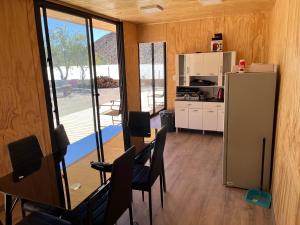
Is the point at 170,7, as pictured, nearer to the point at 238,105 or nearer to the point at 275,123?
the point at 238,105

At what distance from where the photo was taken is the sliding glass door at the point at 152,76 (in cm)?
682

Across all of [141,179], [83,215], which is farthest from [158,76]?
[83,215]

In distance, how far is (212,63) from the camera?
16.3 ft

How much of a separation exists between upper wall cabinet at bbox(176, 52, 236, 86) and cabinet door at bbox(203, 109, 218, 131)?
802 mm

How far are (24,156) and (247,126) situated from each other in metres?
2.63

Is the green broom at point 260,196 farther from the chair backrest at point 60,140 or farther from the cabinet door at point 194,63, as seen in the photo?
the cabinet door at point 194,63

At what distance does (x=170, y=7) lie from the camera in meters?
4.08

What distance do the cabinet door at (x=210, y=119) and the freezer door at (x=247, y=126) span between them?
2.02 metres

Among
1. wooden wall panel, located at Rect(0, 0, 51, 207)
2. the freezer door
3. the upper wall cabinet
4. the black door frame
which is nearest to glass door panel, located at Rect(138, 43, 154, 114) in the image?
the black door frame

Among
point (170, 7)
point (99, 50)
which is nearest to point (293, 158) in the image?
point (170, 7)

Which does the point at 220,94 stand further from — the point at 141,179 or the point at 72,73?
the point at 141,179

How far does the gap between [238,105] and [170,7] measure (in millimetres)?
2256

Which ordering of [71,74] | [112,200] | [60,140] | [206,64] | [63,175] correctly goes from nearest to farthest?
[112,200] < [63,175] < [60,140] < [71,74] < [206,64]

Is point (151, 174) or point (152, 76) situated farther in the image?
point (152, 76)
